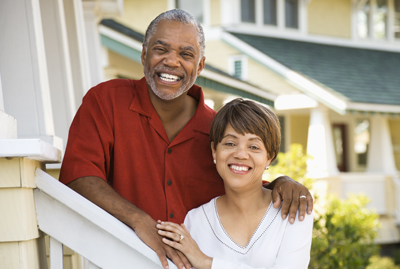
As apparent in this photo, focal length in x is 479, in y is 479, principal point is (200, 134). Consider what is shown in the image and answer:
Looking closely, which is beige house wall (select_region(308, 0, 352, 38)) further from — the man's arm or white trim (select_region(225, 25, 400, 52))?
the man's arm

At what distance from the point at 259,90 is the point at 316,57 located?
15.6ft

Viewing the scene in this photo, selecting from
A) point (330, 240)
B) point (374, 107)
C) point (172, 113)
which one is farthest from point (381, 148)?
point (172, 113)

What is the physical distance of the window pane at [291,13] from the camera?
15062mm

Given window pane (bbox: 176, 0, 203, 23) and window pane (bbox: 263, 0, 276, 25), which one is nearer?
window pane (bbox: 176, 0, 203, 23)

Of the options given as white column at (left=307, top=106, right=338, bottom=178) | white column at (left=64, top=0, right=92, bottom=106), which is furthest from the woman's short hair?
white column at (left=307, top=106, right=338, bottom=178)

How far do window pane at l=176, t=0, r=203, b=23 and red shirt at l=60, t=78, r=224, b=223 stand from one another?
11703mm

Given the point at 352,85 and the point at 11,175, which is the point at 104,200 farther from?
the point at 352,85

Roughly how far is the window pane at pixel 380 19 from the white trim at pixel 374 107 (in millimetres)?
5351

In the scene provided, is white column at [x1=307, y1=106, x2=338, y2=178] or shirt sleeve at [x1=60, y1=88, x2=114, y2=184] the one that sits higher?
shirt sleeve at [x1=60, y1=88, x2=114, y2=184]

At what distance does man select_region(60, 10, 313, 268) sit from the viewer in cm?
239

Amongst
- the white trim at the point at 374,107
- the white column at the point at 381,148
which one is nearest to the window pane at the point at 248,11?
the white trim at the point at 374,107

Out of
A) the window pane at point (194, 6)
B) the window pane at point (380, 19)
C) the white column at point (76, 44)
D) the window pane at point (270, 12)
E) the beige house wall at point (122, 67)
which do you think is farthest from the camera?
the window pane at point (380, 19)

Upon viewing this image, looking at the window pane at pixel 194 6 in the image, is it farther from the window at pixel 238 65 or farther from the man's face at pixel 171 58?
the man's face at pixel 171 58

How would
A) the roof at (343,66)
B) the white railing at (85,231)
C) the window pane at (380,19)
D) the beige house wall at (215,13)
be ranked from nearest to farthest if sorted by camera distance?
the white railing at (85,231), the roof at (343,66), the beige house wall at (215,13), the window pane at (380,19)
